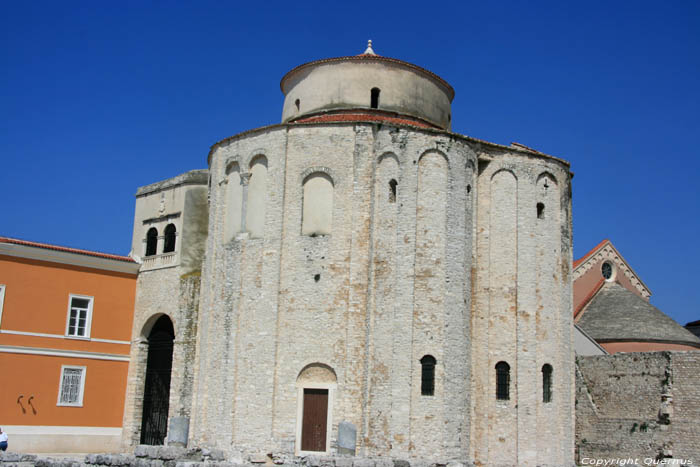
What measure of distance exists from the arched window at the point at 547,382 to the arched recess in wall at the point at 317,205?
26.4 feet

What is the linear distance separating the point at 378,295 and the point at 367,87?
7.84 metres

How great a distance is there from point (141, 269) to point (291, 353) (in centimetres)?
920

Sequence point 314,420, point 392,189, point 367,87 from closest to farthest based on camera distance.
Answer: point 314,420
point 392,189
point 367,87

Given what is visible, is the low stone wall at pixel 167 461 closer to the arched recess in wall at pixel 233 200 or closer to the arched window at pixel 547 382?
the arched window at pixel 547 382

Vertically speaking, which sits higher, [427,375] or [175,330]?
[175,330]

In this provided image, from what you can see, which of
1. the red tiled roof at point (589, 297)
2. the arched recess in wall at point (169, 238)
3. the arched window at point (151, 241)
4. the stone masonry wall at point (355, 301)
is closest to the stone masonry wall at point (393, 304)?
the stone masonry wall at point (355, 301)

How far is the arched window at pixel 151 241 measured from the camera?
101ft

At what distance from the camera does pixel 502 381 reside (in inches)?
977

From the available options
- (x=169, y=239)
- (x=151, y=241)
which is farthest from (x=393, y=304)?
(x=151, y=241)

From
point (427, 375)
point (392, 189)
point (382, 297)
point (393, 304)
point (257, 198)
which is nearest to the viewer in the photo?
point (427, 375)

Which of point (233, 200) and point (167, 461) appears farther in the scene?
point (233, 200)

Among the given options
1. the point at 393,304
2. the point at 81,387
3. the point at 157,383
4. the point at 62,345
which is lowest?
the point at 81,387

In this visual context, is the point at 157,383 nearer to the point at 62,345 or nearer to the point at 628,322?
the point at 62,345

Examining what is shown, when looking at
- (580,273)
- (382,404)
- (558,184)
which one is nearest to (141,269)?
(382,404)
